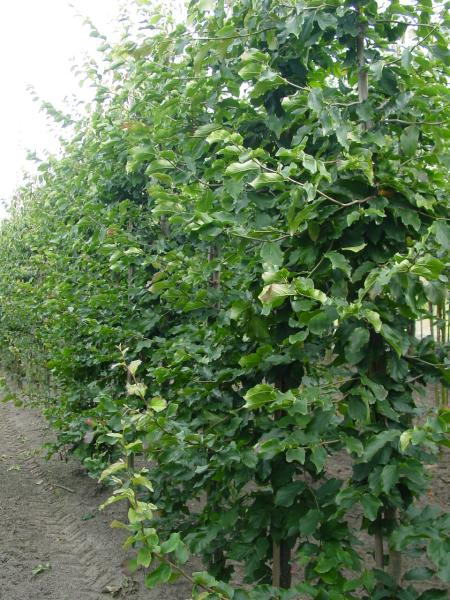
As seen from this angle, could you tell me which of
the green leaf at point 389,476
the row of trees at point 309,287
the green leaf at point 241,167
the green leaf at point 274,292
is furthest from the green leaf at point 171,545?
the green leaf at point 241,167

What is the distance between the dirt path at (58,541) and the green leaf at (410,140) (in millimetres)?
3123

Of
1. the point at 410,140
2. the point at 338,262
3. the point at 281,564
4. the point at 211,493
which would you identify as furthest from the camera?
the point at 211,493

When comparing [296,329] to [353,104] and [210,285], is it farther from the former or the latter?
[210,285]

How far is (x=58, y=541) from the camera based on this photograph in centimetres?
457

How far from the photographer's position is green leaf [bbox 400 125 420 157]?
1.84 metres

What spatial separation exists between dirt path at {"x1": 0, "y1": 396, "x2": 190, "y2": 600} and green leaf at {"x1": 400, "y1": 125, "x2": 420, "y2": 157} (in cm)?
312

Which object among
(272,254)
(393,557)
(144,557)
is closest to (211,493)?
(393,557)

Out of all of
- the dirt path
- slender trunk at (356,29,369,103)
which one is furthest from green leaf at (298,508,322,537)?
the dirt path

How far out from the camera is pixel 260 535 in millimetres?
2348

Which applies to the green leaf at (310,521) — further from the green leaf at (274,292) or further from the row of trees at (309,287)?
the green leaf at (274,292)

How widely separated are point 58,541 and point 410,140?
4.12 m

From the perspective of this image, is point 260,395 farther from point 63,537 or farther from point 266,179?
point 63,537

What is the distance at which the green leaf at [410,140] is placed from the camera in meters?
1.84

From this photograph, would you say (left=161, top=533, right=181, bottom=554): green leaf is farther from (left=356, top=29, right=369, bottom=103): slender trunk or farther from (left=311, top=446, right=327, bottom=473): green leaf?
(left=356, top=29, right=369, bottom=103): slender trunk
